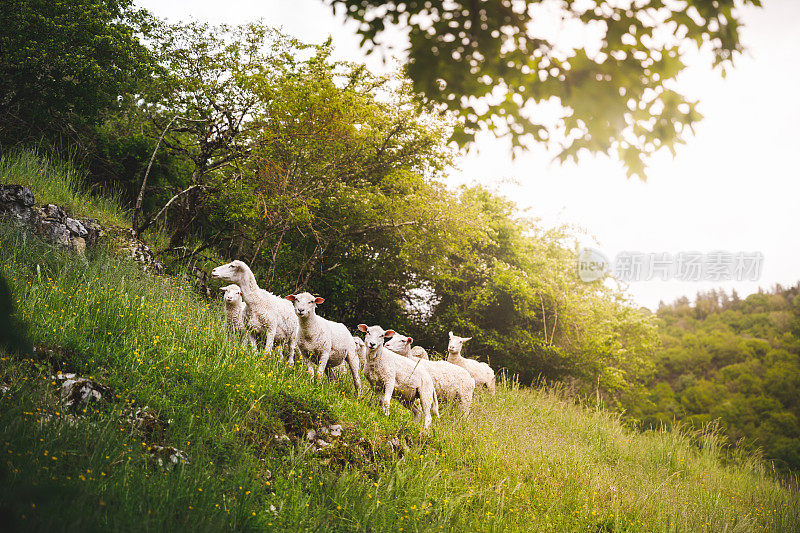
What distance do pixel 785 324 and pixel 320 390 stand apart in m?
69.6

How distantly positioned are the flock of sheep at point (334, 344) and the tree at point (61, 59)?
6.70m

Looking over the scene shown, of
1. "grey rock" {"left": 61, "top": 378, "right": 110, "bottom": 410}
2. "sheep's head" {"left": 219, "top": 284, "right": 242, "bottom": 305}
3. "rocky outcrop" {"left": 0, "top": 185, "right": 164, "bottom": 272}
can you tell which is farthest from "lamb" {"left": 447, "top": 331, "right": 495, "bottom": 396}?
"grey rock" {"left": 61, "top": 378, "right": 110, "bottom": 410}

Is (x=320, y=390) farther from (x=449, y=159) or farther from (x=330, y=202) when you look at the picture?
(x=449, y=159)

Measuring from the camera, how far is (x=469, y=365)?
1039 centimetres

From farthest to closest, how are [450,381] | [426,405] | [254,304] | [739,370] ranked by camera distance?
[739,370] → [450,381] → [254,304] → [426,405]

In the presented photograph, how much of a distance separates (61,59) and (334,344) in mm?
9012

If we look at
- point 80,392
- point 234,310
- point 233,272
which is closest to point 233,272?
point 233,272

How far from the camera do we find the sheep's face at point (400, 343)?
836 cm

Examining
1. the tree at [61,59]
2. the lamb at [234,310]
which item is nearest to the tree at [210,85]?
the tree at [61,59]

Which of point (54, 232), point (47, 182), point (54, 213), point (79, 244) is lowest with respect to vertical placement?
point (79, 244)

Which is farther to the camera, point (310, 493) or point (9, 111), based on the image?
point (9, 111)

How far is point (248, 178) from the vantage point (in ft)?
39.1

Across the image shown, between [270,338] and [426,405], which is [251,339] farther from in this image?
[426,405]

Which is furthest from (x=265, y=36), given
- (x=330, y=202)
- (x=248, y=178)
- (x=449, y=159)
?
(x=449, y=159)
